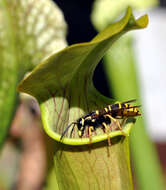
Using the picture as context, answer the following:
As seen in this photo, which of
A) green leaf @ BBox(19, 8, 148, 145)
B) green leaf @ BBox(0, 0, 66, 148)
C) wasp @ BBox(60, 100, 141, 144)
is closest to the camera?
green leaf @ BBox(19, 8, 148, 145)

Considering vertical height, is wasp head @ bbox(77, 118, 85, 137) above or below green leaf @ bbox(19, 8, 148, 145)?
below

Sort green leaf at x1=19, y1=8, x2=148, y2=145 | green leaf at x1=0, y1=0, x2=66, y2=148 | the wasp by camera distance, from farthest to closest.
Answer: green leaf at x1=0, y1=0, x2=66, y2=148 < the wasp < green leaf at x1=19, y1=8, x2=148, y2=145

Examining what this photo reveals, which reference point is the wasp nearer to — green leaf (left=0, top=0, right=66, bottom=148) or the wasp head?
the wasp head

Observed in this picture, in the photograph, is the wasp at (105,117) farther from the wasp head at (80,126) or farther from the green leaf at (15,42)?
the green leaf at (15,42)

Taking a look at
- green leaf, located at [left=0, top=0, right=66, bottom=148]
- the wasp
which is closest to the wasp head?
the wasp

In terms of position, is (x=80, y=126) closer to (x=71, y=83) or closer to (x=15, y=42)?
(x=71, y=83)

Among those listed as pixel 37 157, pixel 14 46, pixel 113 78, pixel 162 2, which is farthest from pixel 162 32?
pixel 14 46

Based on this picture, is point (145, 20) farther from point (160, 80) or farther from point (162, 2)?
point (162, 2)

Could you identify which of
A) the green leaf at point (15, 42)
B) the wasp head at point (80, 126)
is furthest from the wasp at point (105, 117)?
the green leaf at point (15, 42)
